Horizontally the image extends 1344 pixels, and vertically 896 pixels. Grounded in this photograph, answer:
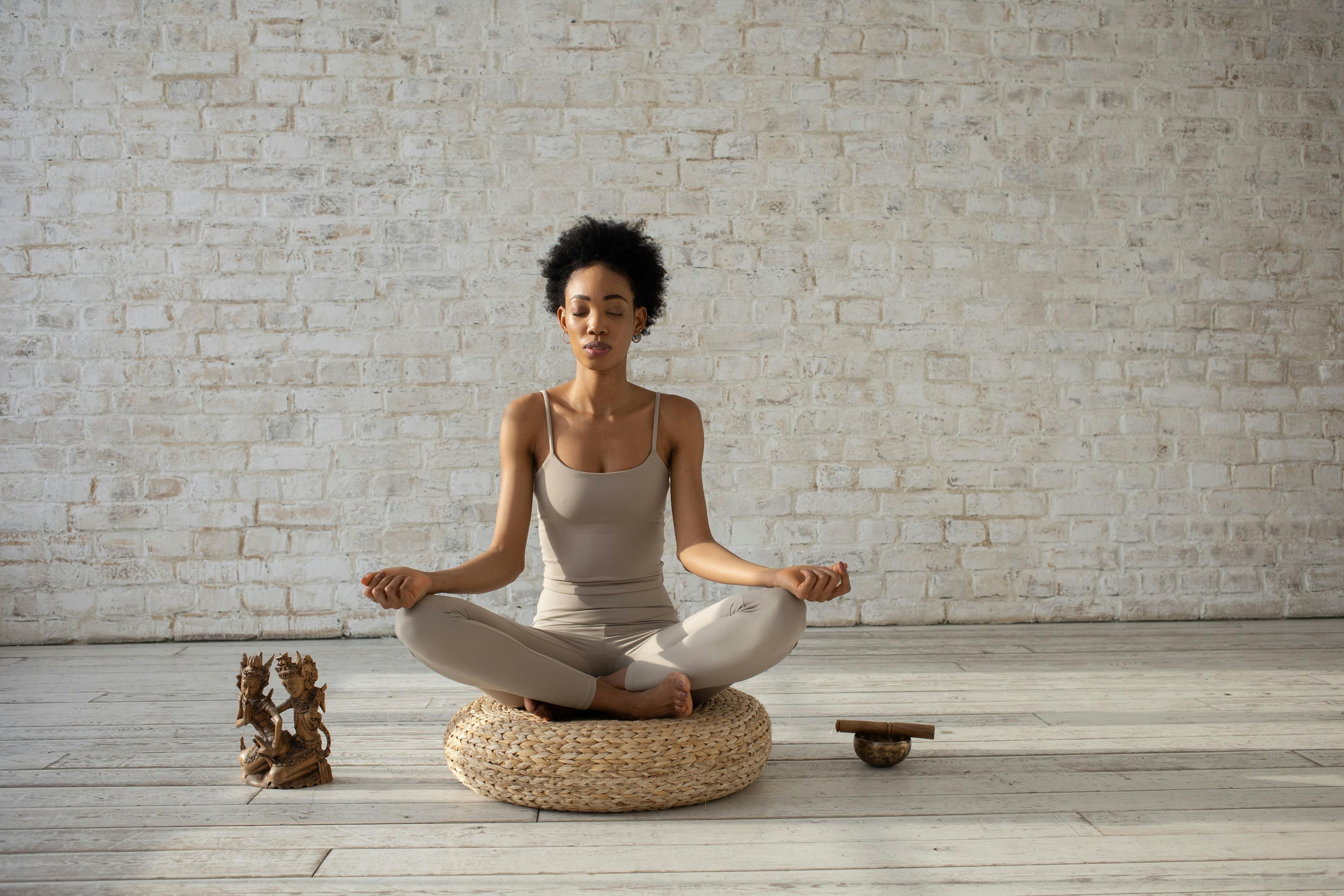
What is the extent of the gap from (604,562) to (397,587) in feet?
1.81

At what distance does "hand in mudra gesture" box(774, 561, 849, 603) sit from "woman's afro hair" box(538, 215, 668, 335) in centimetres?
80

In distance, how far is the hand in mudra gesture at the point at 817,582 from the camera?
1.98 m

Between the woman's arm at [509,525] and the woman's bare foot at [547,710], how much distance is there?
26 cm

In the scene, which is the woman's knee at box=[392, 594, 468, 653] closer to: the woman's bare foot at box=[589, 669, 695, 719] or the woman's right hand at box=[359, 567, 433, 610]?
the woman's right hand at box=[359, 567, 433, 610]

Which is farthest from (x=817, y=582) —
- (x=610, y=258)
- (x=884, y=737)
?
(x=610, y=258)

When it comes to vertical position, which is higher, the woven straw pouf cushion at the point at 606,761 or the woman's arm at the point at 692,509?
the woman's arm at the point at 692,509

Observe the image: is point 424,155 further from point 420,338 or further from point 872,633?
point 872,633

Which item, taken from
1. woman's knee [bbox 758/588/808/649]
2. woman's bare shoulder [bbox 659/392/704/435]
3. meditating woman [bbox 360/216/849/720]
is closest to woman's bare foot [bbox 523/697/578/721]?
meditating woman [bbox 360/216/849/720]

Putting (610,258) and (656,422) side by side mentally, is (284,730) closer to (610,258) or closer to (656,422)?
(656,422)

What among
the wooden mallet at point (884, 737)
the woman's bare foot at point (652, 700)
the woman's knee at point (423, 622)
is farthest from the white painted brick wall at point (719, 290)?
the woman's knee at point (423, 622)

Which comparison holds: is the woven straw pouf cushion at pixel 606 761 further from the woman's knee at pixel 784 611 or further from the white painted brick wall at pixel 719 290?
the white painted brick wall at pixel 719 290

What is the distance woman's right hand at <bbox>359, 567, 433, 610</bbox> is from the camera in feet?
6.40

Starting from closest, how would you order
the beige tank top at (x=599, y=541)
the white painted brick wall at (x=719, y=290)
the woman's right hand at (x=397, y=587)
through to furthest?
the woman's right hand at (x=397, y=587) < the beige tank top at (x=599, y=541) < the white painted brick wall at (x=719, y=290)

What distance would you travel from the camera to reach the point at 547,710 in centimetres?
217
